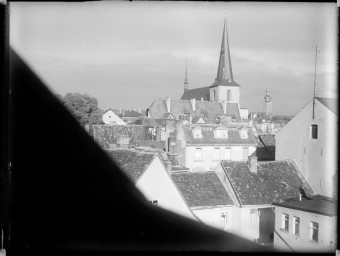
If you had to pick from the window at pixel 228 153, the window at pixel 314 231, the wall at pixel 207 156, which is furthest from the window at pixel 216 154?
the window at pixel 314 231

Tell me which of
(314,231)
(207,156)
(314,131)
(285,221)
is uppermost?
(314,131)

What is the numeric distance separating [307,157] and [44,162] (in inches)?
408

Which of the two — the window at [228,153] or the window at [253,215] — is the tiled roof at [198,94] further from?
the window at [253,215]

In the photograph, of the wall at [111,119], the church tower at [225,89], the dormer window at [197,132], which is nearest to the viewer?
the dormer window at [197,132]

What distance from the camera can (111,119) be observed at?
108 ft

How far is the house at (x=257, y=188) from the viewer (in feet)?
37.6

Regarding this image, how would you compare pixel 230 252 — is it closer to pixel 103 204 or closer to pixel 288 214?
pixel 103 204

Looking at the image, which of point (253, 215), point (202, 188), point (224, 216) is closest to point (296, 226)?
point (253, 215)

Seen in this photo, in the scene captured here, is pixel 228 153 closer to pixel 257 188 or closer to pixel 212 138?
pixel 212 138

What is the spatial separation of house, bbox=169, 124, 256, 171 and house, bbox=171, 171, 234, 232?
623cm

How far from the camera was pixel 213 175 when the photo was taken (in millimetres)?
13078

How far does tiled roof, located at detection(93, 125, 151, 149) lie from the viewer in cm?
2322

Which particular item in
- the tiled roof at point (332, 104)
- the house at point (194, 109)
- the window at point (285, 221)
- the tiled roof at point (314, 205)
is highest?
the house at point (194, 109)

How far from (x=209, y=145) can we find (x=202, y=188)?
26.5ft
